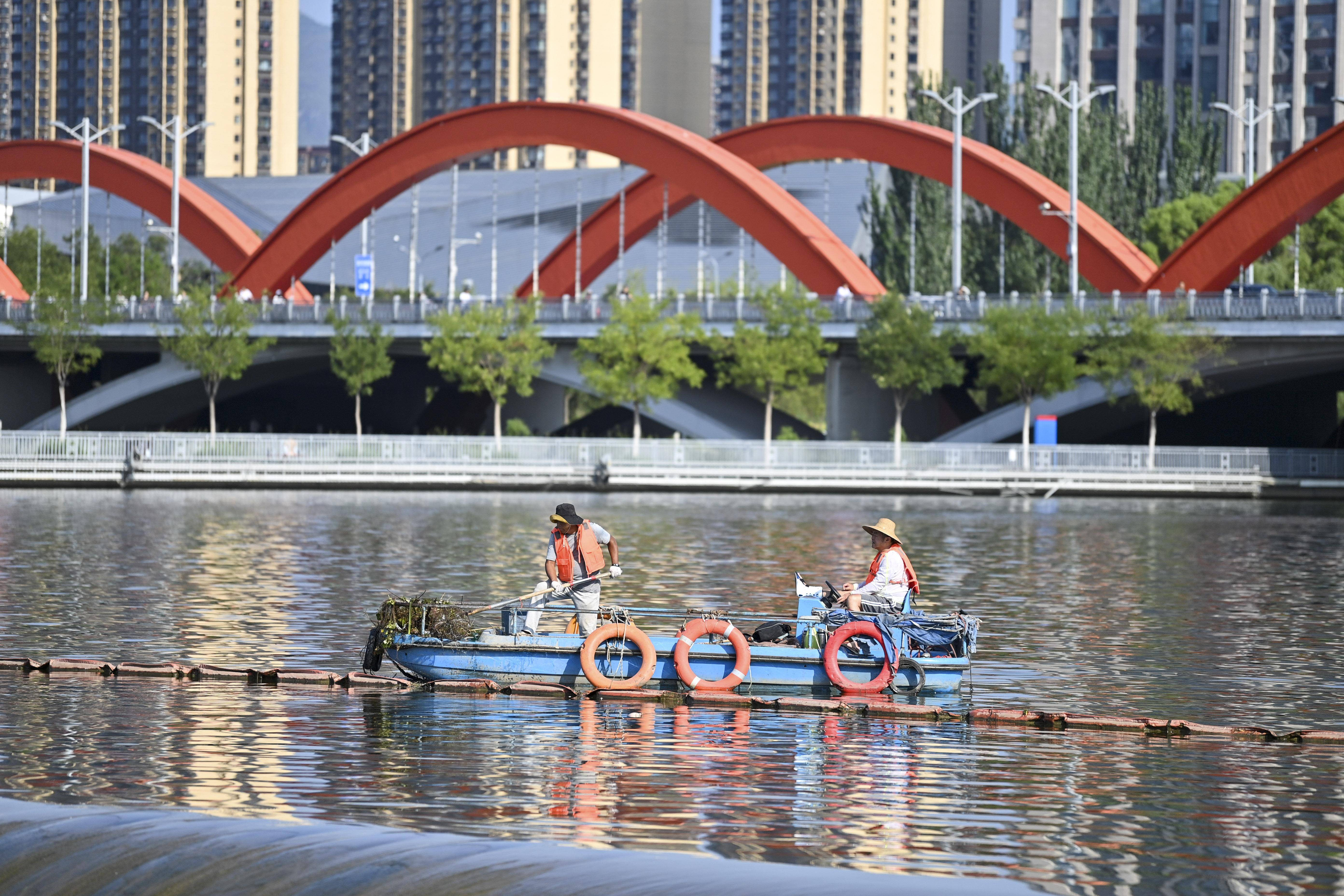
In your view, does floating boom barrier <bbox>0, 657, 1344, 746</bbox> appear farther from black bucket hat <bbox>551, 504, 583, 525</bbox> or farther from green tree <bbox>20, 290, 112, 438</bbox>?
green tree <bbox>20, 290, 112, 438</bbox>

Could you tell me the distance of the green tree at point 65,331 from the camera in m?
67.1

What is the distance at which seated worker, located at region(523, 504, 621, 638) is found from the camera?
61.1ft

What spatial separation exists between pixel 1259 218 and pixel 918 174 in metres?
14.8

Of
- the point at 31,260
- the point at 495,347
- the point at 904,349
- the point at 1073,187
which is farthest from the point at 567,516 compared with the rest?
the point at 31,260

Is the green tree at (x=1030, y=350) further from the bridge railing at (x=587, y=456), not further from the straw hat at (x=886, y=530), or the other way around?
the straw hat at (x=886, y=530)

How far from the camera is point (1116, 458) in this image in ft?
182

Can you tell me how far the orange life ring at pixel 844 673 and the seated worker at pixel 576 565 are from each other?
85.9 inches

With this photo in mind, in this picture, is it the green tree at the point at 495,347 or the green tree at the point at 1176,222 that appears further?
the green tree at the point at 1176,222

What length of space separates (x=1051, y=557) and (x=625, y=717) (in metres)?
18.9

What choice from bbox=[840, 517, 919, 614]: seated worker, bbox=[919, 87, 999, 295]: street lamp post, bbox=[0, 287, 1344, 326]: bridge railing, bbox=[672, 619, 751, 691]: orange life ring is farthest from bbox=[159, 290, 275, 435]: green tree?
bbox=[672, 619, 751, 691]: orange life ring

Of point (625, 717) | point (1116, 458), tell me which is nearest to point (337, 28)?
point (1116, 458)

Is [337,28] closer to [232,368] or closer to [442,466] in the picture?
[232,368]

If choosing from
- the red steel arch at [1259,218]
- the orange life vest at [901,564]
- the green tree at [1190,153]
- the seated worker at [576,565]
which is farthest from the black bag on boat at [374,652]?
the green tree at [1190,153]

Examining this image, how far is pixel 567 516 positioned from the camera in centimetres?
1839
